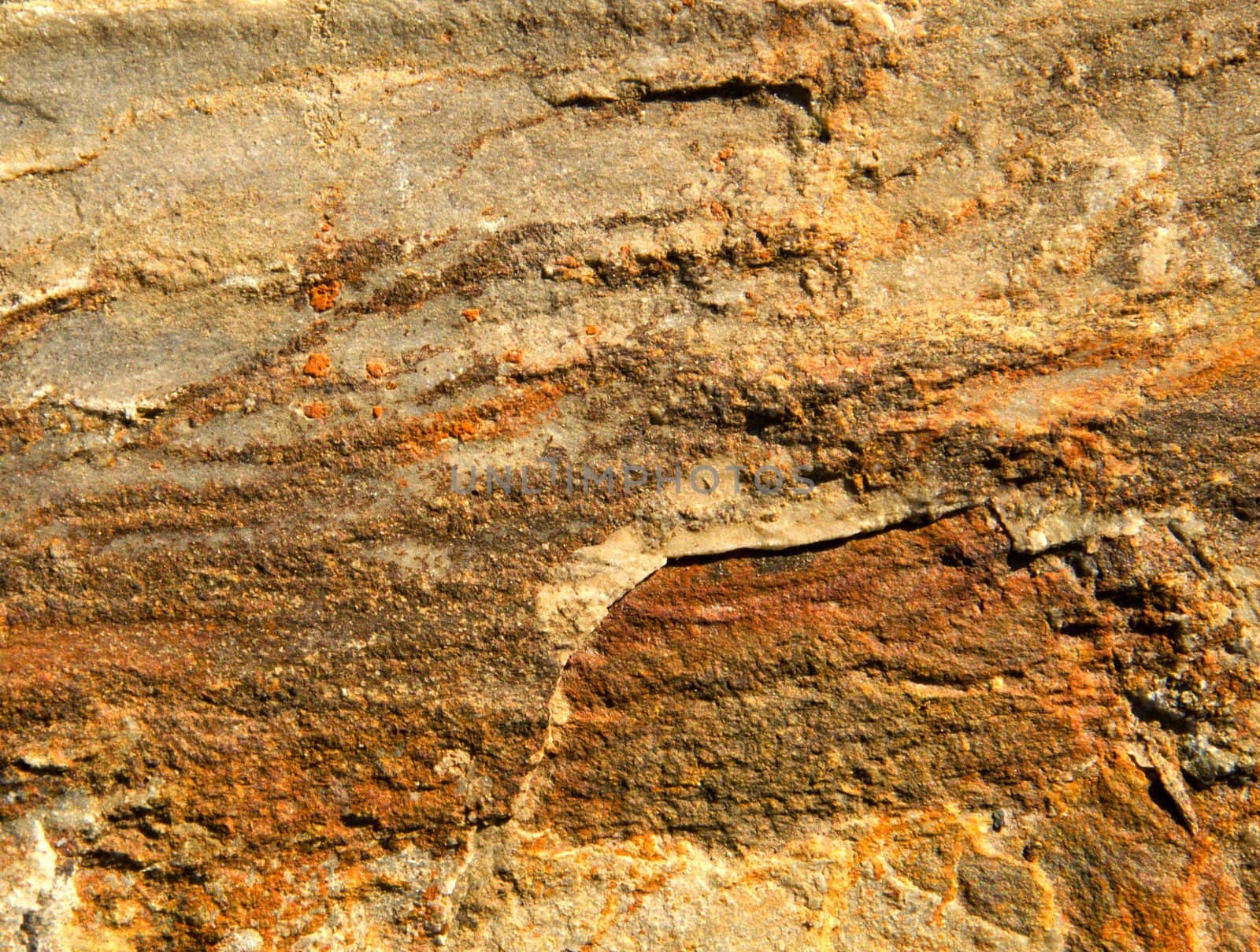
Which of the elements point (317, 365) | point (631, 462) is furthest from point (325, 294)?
point (631, 462)

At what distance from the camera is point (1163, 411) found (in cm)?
139

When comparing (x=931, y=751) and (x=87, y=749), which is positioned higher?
(x=87, y=749)

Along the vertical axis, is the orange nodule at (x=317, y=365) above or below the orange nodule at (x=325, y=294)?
below

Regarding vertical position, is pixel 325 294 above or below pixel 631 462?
above

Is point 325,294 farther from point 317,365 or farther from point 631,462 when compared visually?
point 631,462

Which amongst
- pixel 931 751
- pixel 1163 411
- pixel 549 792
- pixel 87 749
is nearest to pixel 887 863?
pixel 931 751

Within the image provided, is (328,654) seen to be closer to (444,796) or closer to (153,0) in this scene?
(444,796)

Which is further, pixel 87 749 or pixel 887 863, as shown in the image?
pixel 887 863

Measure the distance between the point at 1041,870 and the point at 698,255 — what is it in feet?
3.50

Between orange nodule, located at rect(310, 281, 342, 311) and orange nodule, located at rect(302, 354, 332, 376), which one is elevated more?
orange nodule, located at rect(310, 281, 342, 311)

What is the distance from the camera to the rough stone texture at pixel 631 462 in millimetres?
1389

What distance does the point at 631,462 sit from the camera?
55.7 inches

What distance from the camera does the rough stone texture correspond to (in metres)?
1.39

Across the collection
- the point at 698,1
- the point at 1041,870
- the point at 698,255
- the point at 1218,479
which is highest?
the point at 698,1
